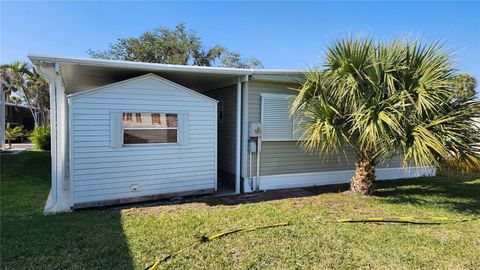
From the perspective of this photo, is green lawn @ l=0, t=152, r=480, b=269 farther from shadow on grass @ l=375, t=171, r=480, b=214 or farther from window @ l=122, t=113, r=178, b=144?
window @ l=122, t=113, r=178, b=144

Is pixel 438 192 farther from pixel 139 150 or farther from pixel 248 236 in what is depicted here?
pixel 139 150

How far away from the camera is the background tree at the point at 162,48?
22906 mm

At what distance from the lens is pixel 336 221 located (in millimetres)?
4730

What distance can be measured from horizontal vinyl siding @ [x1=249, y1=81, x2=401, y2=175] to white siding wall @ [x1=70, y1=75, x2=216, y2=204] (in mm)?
1083

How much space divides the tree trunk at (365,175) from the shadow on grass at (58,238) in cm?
482

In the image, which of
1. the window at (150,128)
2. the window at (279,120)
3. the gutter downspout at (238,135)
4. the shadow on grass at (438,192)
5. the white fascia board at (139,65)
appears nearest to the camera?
the white fascia board at (139,65)

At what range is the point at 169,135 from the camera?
6.11 metres

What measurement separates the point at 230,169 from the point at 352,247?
4249mm

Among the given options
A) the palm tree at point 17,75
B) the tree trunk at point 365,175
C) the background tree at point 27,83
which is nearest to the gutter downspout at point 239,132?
the tree trunk at point 365,175

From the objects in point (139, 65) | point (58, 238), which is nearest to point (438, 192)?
point (139, 65)

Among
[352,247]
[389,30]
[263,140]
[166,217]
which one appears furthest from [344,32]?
[166,217]

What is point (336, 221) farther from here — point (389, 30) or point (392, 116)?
point (389, 30)

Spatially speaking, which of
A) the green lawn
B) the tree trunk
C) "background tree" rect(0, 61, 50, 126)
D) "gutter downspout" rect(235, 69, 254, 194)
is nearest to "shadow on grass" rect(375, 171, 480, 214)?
the green lawn

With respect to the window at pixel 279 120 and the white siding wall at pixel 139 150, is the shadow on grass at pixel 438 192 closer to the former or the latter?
the window at pixel 279 120
